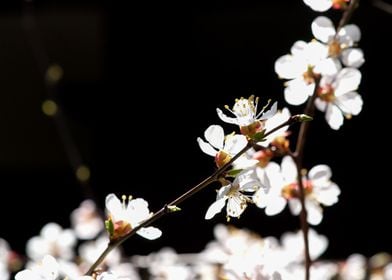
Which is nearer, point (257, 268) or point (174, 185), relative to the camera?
point (257, 268)

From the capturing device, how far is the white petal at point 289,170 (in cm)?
99

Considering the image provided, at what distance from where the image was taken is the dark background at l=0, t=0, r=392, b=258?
133 inches

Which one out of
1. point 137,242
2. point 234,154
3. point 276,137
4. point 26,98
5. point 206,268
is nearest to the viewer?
point 234,154

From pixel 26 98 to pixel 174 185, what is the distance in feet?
3.92

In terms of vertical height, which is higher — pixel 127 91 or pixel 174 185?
pixel 127 91

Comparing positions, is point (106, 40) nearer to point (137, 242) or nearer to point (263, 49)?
point (263, 49)

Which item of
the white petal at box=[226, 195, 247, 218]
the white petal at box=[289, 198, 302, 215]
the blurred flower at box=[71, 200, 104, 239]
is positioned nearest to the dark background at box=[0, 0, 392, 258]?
the blurred flower at box=[71, 200, 104, 239]

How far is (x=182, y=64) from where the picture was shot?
3689 mm

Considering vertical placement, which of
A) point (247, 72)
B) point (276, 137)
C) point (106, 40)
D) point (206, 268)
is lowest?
A: point (276, 137)

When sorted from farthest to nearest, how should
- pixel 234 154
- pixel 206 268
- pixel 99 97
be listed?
pixel 99 97
pixel 206 268
pixel 234 154

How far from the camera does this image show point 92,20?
377 cm

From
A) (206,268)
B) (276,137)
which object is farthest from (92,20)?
(276,137)

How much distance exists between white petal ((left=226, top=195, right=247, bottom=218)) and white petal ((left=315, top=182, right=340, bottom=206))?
0.96ft

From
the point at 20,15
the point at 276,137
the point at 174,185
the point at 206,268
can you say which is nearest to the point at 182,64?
the point at 174,185
